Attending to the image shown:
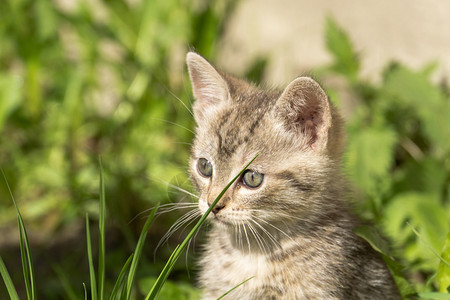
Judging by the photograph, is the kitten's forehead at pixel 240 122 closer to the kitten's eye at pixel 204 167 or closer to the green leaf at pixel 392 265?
the kitten's eye at pixel 204 167

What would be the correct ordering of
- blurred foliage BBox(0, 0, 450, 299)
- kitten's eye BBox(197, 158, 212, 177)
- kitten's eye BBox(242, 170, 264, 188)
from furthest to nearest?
blurred foliage BBox(0, 0, 450, 299) < kitten's eye BBox(197, 158, 212, 177) < kitten's eye BBox(242, 170, 264, 188)

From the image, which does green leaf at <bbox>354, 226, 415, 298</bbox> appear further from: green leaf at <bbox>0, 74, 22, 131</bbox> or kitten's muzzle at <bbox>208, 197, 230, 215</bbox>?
green leaf at <bbox>0, 74, 22, 131</bbox>

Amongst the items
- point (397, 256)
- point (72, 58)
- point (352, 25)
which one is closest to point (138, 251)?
point (397, 256)

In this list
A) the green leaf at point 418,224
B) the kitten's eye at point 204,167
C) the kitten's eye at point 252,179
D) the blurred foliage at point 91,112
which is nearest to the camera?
the kitten's eye at point 252,179

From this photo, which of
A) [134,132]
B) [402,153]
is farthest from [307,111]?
[134,132]

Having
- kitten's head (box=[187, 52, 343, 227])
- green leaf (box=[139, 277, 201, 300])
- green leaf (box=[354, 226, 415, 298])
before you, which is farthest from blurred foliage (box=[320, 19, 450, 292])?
green leaf (box=[139, 277, 201, 300])

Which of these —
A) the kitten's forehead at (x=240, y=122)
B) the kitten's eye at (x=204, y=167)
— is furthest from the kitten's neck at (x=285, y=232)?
the kitten's forehead at (x=240, y=122)
